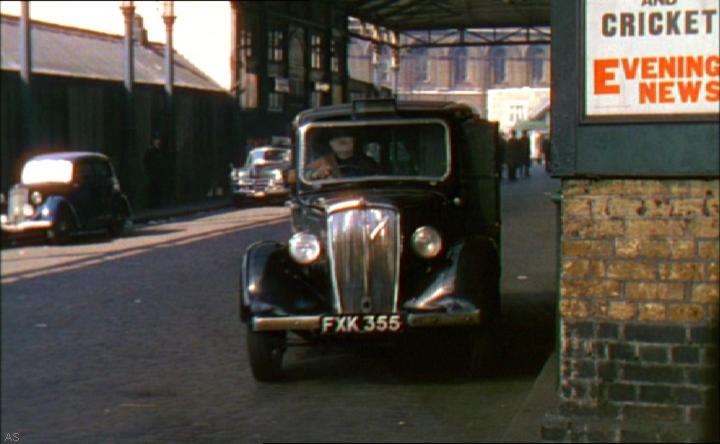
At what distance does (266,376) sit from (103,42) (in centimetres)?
2409

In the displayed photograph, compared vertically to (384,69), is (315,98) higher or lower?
lower

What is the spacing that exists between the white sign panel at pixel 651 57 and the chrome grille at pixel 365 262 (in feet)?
9.48

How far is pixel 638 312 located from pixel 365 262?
2.95 m

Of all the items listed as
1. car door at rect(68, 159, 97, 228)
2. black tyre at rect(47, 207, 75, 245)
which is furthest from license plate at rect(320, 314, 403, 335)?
car door at rect(68, 159, 97, 228)

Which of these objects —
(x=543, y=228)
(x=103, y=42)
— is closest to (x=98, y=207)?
(x=543, y=228)

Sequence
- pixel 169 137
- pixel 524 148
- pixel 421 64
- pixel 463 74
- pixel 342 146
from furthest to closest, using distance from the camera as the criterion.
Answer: pixel 421 64
pixel 463 74
pixel 524 148
pixel 169 137
pixel 342 146

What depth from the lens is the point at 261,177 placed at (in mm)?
32219

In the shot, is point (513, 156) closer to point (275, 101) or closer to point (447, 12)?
point (275, 101)

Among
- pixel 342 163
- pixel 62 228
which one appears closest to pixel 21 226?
pixel 342 163

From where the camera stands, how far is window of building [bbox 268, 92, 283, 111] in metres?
41.6

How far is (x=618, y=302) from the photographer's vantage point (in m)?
4.99

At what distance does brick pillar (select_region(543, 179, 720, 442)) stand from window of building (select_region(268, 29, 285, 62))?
37.2 m

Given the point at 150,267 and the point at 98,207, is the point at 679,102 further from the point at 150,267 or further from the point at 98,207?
the point at 98,207

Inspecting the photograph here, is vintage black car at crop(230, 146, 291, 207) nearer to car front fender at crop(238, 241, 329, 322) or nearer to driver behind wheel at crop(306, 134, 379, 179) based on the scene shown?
driver behind wheel at crop(306, 134, 379, 179)
